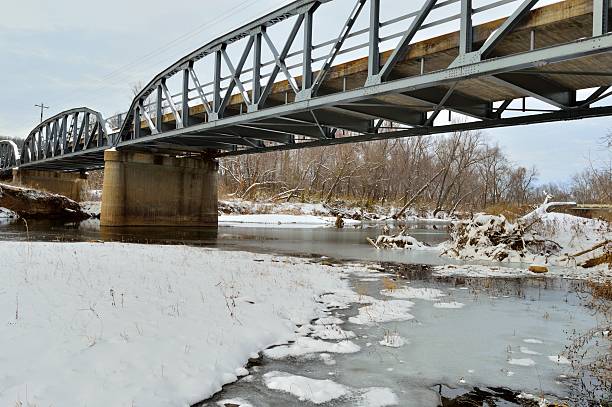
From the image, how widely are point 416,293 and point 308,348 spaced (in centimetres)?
464

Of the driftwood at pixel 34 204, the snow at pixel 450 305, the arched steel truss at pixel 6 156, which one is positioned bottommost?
the snow at pixel 450 305

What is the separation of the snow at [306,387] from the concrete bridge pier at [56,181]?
5931 centimetres

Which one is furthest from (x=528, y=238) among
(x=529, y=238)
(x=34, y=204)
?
(x=34, y=204)

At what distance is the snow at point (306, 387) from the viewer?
4344 millimetres

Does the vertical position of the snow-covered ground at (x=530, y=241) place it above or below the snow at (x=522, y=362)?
above

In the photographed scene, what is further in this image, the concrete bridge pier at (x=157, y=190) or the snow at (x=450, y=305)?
the concrete bridge pier at (x=157, y=190)

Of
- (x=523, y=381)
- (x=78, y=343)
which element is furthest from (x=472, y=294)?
(x=78, y=343)

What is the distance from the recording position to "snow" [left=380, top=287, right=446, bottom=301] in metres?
9.45

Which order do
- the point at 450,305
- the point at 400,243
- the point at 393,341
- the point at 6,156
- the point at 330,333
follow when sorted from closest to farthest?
the point at 393,341 → the point at 330,333 → the point at 450,305 → the point at 400,243 → the point at 6,156

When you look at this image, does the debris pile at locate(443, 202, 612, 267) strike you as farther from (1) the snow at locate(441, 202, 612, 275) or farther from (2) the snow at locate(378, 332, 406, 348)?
(2) the snow at locate(378, 332, 406, 348)

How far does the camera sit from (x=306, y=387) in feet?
15.0

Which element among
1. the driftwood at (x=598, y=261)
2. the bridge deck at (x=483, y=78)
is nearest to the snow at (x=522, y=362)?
the bridge deck at (x=483, y=78)

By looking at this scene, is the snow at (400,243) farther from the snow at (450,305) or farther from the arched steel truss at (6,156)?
the arched steel truss at (6,156)

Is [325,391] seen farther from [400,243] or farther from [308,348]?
[400,243]
